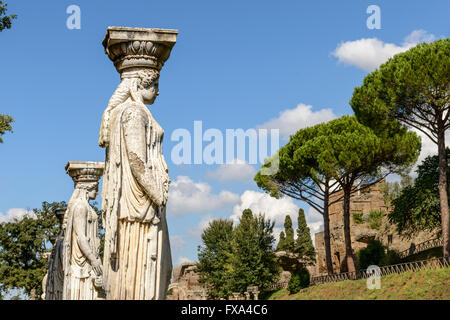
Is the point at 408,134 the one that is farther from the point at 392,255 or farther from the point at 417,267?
the point at 417,267

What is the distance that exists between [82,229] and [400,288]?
1777 centimetres

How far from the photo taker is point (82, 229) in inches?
273

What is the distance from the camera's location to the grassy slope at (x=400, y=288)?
19.4 meters

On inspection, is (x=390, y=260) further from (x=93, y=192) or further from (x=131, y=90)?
(x=131, y=90)

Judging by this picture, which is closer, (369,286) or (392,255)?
(369,286)

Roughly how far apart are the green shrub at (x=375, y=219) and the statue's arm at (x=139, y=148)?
3810cm

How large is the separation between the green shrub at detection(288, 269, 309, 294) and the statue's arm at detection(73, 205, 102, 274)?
84.4 feet

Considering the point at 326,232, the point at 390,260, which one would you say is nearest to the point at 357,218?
the point at 326,232

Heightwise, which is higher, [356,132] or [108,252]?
[356,132]

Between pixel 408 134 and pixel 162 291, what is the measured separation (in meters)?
26.4

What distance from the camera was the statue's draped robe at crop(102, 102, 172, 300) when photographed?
4.25 meters

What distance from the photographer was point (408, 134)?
93.7 ft

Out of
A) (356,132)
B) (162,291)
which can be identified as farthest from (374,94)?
(162,291)
